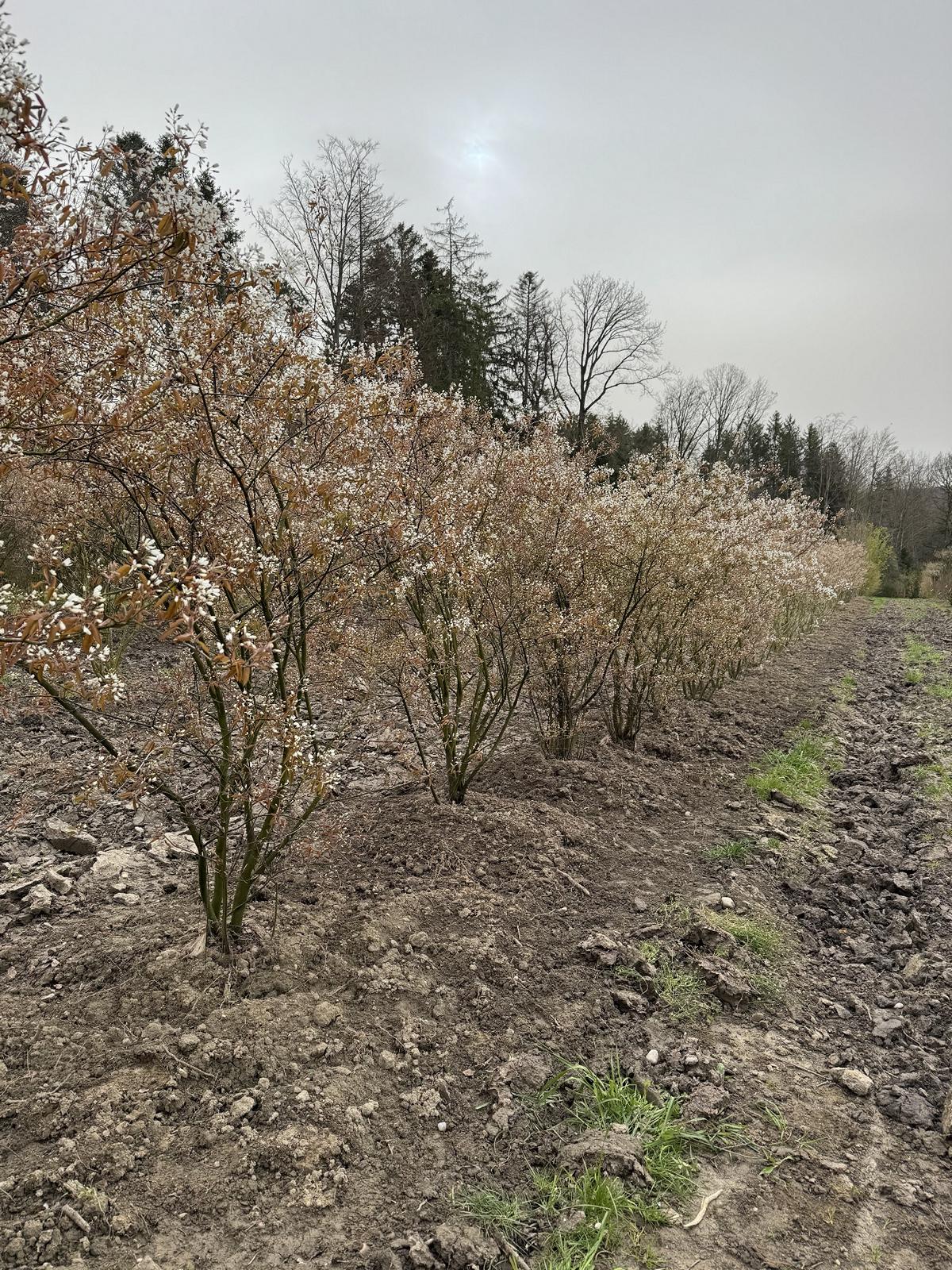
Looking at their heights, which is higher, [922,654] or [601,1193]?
[922,654]

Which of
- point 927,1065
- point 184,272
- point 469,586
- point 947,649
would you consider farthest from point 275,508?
point 947,649

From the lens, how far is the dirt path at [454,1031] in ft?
8.04

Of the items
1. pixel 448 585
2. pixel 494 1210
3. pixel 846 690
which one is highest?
pixel 448 585

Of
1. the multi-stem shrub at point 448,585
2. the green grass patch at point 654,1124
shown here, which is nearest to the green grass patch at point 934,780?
the multi-stem shrub at point 448,585

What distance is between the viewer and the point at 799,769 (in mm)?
7566

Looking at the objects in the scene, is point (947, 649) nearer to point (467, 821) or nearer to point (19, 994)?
point (467, 821)

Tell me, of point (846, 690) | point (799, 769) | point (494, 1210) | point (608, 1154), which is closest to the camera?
point (494, 1210)

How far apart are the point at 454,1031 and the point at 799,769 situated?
546cm

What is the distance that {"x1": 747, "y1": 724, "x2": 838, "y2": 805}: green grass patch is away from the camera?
6.92m

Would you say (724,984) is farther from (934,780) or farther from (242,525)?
(934,780)

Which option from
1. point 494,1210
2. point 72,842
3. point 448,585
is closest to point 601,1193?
point 494,1210

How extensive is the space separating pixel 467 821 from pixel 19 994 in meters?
3.03

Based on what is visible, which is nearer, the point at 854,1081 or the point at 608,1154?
the point at 608,1154

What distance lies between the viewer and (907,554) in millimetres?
48906
